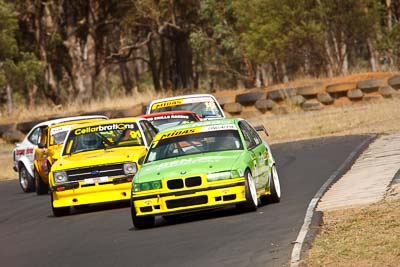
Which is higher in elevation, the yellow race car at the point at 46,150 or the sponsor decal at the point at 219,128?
the sponsor decal at the point at 219,128

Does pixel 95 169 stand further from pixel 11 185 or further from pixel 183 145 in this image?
pixel 11 185

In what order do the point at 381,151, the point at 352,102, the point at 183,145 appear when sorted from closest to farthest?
the point at 183,145
the point at 381,151
the point at 352,102

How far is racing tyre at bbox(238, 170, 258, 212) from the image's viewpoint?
13.8 meters

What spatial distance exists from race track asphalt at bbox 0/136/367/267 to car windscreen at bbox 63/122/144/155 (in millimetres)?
991

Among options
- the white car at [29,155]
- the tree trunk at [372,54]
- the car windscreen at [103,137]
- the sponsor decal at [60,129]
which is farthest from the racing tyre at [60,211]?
the tree trunk at [372,54]

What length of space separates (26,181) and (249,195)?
11.2 metres

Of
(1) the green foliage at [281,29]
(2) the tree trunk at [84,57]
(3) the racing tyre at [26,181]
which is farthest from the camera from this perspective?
(2) the tree trunk at [84,57]

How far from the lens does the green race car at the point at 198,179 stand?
1365 centimetres

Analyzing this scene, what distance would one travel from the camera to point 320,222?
39.0ft

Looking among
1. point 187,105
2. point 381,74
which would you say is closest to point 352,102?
point 381,74

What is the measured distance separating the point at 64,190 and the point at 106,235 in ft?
11.2

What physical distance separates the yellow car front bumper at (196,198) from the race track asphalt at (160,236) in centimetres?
23

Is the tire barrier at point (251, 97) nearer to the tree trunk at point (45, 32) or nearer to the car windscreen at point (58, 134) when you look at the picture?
the car windscreen at point (58, 134)

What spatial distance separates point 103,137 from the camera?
18.6 meters
